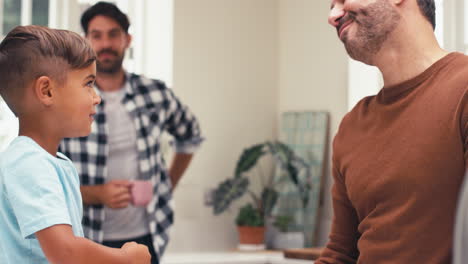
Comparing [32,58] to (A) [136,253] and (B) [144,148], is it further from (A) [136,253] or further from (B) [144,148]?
(B) [144,148]

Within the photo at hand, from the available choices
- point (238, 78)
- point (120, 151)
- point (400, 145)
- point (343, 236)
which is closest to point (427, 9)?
point (400, 145)

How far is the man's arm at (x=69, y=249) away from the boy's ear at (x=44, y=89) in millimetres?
259

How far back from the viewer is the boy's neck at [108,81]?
3203 millimetres

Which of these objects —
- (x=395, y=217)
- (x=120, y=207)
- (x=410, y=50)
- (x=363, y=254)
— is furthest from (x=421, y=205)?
(x=120, y=207)

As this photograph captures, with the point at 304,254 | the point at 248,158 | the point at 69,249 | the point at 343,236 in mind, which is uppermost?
the point at 69,249

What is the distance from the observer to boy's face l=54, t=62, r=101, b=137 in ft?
4.66

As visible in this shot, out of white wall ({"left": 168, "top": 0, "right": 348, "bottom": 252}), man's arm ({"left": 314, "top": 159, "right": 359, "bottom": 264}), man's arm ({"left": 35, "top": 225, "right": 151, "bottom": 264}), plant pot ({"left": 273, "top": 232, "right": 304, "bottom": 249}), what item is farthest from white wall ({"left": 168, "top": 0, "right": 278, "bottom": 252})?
man's arm ({"left": 35, "top": 225, "right": 151, "bottom": 264})

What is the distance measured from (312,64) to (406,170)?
11.7 feet

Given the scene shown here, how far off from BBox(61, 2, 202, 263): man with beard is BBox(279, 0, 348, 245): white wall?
1.73 meters

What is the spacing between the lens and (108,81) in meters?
3.22

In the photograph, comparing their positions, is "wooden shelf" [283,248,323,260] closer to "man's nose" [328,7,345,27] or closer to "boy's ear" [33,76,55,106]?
"man's nose" [328,7,345,27]

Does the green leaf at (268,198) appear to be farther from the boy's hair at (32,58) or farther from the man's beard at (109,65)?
the boy's hair at (32,58)

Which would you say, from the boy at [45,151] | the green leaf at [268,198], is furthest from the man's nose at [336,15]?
the green leaf at [268,198]

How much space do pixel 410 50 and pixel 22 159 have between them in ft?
2.96
